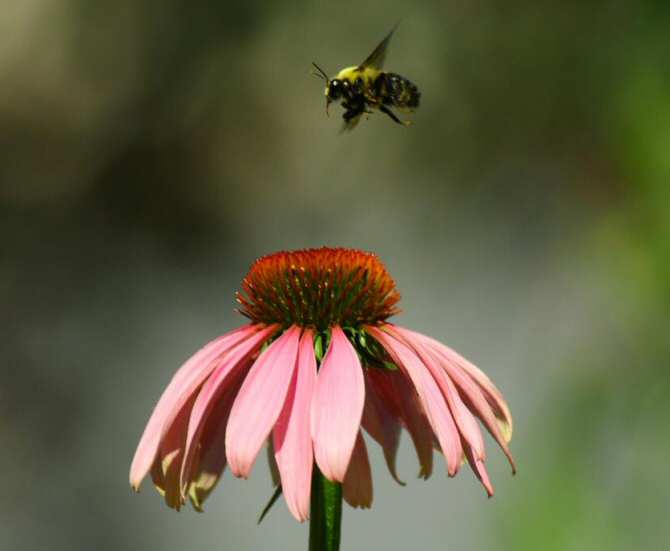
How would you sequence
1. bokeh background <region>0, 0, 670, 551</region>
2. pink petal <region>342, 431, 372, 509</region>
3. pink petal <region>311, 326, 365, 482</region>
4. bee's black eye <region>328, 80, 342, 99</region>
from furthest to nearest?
bokeh background <region>0, 0, 670, 551</region> < bee's black eye <region>328, 80, 342, 99</region> < pink petal <region>342, 431, 372, 509</region> < pink petal <region>311, 326, 365, 482</region>

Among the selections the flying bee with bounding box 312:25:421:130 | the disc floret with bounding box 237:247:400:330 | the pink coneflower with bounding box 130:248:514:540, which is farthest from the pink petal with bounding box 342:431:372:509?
the flying bee with bounding box 312:25:421:130

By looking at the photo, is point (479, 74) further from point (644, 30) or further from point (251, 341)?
point (251, 341)

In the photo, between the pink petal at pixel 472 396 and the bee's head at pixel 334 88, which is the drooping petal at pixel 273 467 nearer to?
the pink petal at pixel 472 396

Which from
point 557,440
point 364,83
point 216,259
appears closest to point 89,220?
point 216,259

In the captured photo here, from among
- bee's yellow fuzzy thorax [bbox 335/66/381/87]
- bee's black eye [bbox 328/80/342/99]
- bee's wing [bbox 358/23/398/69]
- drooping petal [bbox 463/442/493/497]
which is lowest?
drooping petal [bbox 463/442/493/497]

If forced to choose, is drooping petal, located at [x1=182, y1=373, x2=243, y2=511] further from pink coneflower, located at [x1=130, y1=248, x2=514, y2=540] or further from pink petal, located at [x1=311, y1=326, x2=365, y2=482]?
pink petal, located at [x1=311, y1=326, x2=365, y2=482]

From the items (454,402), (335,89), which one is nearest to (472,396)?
(454,402)
